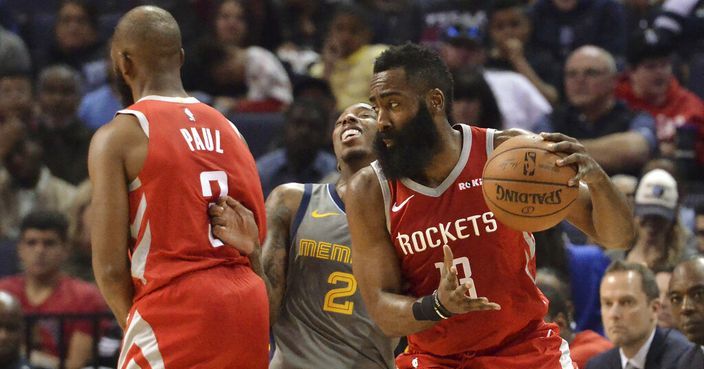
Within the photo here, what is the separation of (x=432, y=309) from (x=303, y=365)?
129 cm

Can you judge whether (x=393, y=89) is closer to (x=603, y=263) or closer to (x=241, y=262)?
(x=241, y=262)

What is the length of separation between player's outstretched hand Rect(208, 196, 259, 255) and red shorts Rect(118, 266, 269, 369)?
0.44 feet

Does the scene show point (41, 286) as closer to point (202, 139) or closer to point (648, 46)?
point (202, 139)

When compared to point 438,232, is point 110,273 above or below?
below

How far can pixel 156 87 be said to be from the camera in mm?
4742

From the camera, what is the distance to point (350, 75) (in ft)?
33.1

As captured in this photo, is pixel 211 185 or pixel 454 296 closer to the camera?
pixel 454 296

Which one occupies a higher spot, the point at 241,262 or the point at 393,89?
the point at 393,89

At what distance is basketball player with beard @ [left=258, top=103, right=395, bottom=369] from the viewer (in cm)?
549

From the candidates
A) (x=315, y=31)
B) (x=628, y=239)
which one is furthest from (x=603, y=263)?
(x=315, y=31)

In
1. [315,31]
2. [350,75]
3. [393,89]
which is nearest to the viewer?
[393,89]

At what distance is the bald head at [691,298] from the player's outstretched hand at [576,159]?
2336 millimetres

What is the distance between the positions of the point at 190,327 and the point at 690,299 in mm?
3102

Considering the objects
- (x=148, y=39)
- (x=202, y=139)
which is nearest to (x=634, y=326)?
(x=202, y=139)
